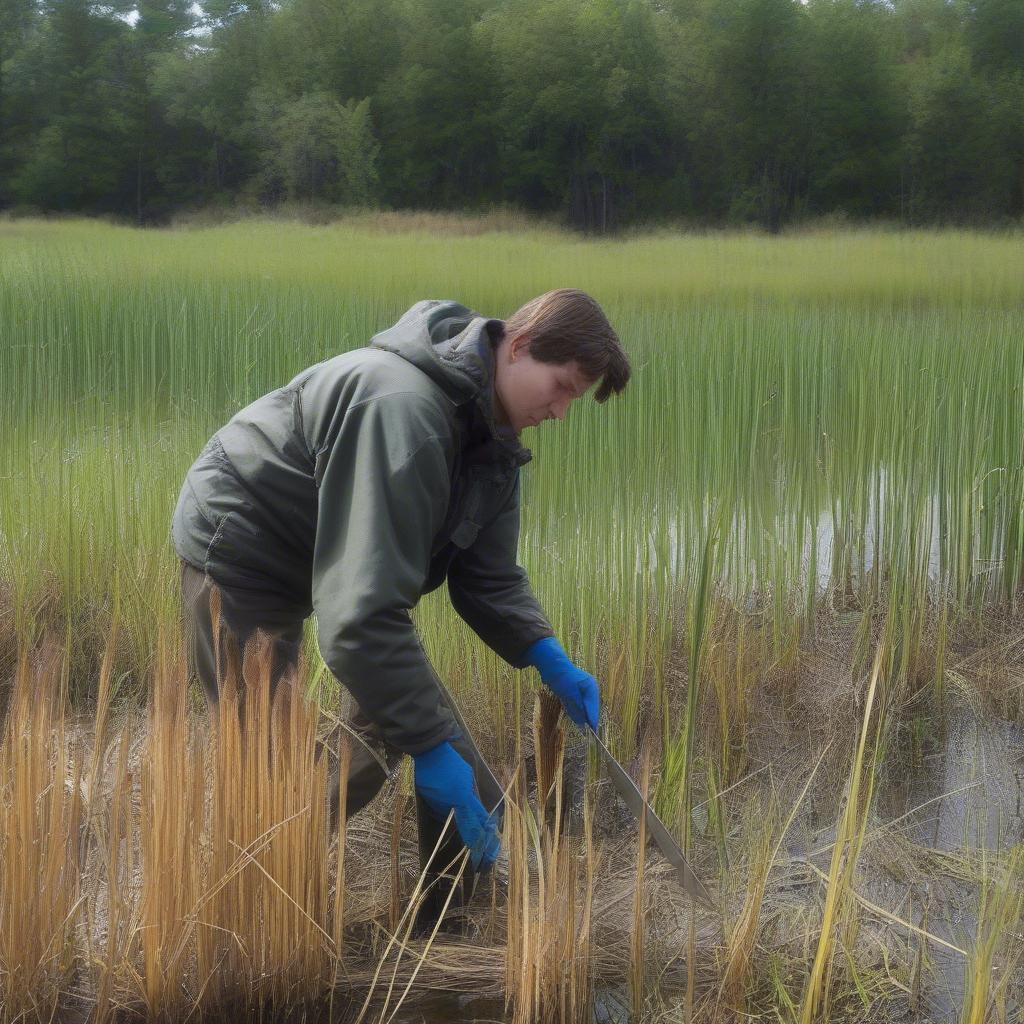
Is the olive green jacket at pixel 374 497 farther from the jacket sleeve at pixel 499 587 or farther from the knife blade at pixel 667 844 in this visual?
the knife blade at pixel 667 844

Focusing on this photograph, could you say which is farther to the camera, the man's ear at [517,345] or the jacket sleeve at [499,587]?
the jacket sleeve at [499,587]

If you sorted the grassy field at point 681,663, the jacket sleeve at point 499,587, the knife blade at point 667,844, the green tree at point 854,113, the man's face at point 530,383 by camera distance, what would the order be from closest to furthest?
the grassy field at point 681,663
the man's face at point 530,383
the knife blade at point 667,844
the jacket sleeve at point 499,587
the green tree at point 854,113

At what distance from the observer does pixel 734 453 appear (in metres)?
3.39

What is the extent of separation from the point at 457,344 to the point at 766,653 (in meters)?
1.54

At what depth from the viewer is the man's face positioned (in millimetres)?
1733

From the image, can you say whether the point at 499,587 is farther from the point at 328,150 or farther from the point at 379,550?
the point at 328,150

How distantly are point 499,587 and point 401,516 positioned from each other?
0.53 meters

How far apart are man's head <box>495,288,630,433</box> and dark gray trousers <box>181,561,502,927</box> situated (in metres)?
0.53

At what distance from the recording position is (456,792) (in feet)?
5.74

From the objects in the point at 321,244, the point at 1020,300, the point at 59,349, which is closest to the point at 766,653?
the point at 59,349

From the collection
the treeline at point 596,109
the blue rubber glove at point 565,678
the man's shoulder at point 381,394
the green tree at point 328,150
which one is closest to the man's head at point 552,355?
the man's shoulder at point 381,394

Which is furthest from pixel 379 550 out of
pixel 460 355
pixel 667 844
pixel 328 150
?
pixel 328 150

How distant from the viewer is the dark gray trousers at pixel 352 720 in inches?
75.6

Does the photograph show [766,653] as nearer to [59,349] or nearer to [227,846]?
[227,846]
